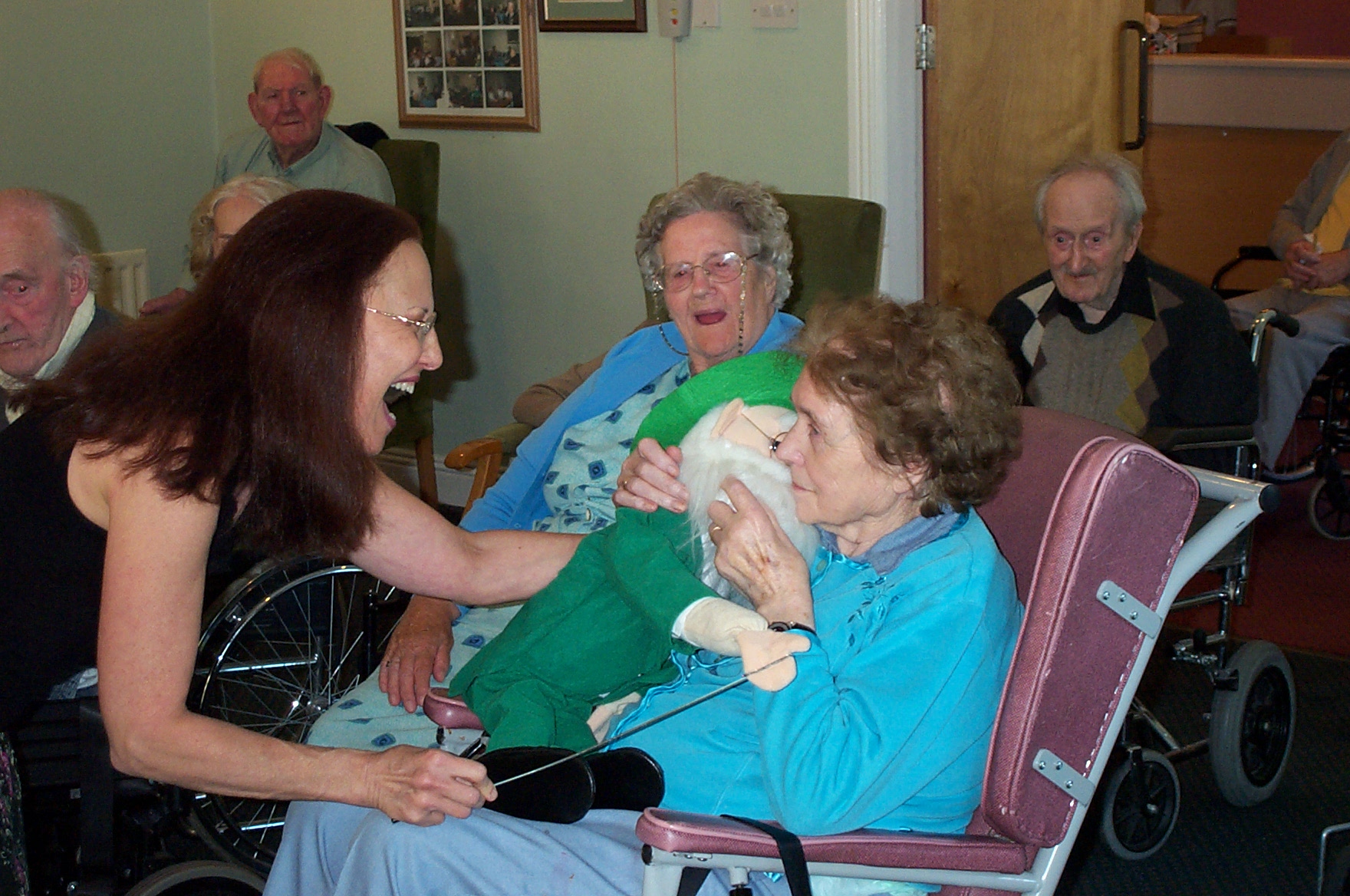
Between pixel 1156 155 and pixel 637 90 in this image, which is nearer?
pixel 637 90

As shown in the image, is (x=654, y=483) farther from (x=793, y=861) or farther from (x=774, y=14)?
(x=774, y=14)

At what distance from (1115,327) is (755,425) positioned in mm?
1459

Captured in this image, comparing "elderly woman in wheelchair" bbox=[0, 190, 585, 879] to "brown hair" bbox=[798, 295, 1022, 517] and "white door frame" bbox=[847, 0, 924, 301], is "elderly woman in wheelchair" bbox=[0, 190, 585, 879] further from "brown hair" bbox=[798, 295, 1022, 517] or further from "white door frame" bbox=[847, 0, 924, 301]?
"white door frame" bbox=[847, 0, 924, 301]

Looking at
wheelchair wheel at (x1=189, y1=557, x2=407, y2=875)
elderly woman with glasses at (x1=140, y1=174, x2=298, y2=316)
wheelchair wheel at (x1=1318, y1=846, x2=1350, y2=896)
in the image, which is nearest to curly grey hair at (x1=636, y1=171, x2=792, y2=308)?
wheelchair wheel at (x1=189, y1=557, x2=407, y2=875)

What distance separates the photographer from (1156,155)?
6484 millimetres

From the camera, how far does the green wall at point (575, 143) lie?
136 inches

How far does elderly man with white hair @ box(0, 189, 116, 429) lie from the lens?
2301 mm

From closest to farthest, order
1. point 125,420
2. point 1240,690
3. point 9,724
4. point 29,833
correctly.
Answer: point 125,420 → point 9,724 → point 29,833 → point 1240,690

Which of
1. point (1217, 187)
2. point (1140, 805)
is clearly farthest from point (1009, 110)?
point (1217, 187)

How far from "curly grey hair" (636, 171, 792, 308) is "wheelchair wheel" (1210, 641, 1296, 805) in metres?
1.14

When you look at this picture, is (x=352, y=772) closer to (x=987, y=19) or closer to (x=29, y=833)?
(x=29, y=833)

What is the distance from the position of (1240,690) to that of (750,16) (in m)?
2.10

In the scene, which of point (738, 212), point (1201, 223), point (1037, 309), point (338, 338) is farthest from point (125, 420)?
point (1201, 223)

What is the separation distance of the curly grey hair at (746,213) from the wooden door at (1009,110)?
4.38 feet
